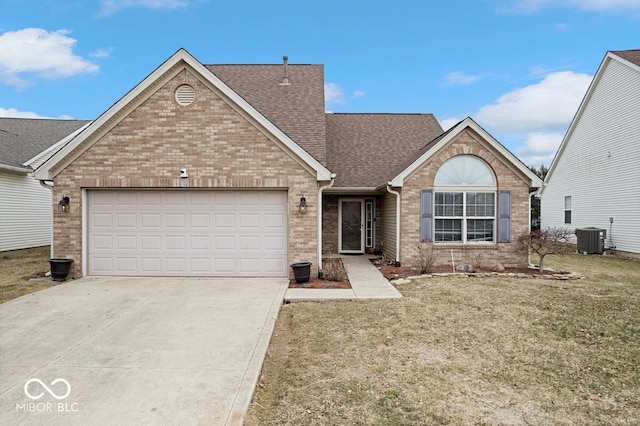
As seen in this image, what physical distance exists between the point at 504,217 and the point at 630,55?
11.6 m

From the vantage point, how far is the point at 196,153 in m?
10.4

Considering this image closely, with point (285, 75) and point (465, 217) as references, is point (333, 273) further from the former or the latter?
point (285, 75)

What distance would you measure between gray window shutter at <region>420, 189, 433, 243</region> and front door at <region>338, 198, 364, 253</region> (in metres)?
4.05

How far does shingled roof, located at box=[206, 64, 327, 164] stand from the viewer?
12.8 m

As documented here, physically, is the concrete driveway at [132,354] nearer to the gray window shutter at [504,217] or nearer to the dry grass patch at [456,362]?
the dry grass patch at [456,362]

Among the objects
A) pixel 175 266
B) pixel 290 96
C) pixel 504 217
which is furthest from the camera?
pixel 290 96

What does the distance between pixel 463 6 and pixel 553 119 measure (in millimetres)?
32174

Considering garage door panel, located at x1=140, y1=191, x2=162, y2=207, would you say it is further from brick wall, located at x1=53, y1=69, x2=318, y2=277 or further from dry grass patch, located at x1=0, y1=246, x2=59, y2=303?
dry grass patch, located at x1=0, y1=246, x2=59, y2=303

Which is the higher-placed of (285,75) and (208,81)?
(285,75)

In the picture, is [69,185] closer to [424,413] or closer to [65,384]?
[65,384]

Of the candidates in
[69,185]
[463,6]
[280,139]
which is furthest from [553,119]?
[69,185]

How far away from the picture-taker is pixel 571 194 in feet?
68.9

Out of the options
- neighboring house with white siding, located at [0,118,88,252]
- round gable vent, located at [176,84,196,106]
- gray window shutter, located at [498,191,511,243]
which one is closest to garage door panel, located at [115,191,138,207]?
round gable vent, located at [176,84,196,106]

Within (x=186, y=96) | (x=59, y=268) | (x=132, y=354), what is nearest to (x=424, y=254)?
(x=186, y=96)
